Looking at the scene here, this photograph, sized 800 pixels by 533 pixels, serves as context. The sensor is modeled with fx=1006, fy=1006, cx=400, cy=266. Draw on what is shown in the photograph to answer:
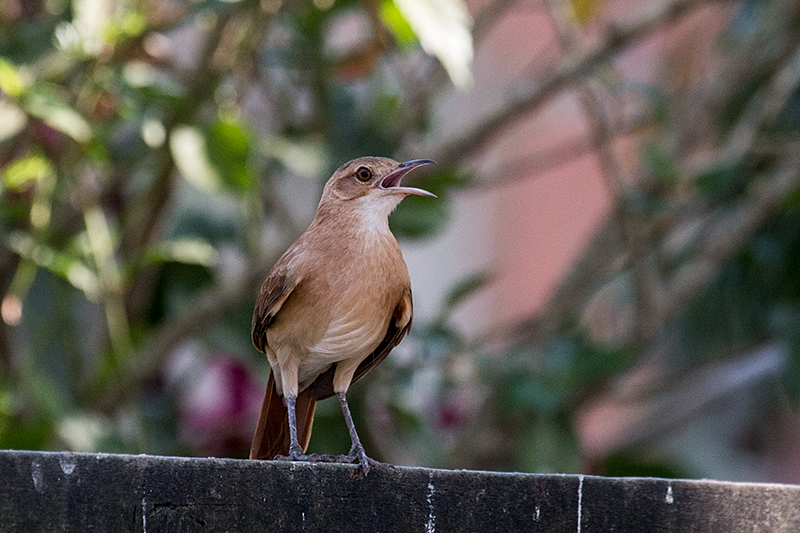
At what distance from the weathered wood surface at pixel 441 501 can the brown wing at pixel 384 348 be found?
0.64 meters

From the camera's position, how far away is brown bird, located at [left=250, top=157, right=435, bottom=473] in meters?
2.70

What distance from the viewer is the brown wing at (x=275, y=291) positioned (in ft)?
8.94

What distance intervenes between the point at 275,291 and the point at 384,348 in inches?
Result: 15.0

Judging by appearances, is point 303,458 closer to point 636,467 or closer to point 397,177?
point 397,177

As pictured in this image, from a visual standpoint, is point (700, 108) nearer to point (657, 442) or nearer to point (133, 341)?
point (657, 442)

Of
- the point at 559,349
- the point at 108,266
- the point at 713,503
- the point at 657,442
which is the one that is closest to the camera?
the point at 713,503

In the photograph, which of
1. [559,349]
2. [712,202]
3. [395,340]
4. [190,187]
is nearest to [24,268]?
[190,187]

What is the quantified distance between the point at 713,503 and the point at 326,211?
1314 mm

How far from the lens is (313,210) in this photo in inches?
224

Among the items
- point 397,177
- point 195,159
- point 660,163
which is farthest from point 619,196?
point 397,177

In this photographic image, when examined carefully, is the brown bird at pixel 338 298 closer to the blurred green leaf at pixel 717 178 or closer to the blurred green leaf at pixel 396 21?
the blurred green leaf at pixel 396 21

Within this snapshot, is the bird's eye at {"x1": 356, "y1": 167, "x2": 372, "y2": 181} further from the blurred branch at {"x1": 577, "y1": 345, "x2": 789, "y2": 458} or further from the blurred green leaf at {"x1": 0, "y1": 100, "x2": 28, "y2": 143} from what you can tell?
the blurred branch at {"x1": 577, "y1": 345, "x2": 789, "y2": 458}

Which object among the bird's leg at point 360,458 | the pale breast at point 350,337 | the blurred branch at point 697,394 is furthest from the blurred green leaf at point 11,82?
the blurred branch at point 697,394

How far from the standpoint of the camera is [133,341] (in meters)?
4.81
